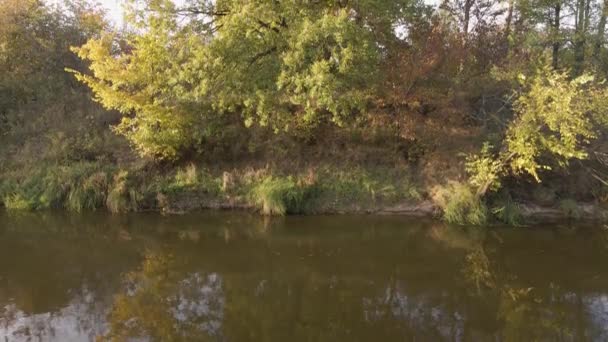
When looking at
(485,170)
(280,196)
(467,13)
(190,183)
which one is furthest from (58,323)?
(467,13)

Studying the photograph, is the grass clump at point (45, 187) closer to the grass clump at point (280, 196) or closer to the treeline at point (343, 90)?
the treeline at point (343, 90)

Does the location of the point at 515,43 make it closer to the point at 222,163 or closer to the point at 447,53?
the point at 447,53

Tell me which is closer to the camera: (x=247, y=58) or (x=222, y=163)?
(x=247, y=58)

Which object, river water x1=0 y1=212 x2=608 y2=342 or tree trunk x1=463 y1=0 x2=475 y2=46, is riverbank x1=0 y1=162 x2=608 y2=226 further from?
tree trunk x1=463 y1=0 x2=475 y2=46

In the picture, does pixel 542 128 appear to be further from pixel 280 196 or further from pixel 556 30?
pixel 280 196

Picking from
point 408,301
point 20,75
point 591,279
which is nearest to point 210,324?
point 408,301

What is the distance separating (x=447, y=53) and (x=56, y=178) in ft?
41.5

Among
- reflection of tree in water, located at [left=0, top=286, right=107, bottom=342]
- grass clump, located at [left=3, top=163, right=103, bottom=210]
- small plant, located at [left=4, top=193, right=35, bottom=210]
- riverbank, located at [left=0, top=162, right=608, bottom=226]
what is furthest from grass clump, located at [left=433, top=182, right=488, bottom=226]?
small plant, located at [left=4, top=193, right=35, bottom=210]

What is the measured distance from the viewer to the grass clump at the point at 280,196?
46.5 feet

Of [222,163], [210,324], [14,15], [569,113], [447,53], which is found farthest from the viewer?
[14,15]

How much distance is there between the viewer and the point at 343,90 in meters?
14.3

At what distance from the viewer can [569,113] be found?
11.8 metres

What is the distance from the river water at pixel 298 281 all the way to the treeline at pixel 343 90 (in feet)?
8.63

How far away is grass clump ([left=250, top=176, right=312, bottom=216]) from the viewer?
1416 cm
